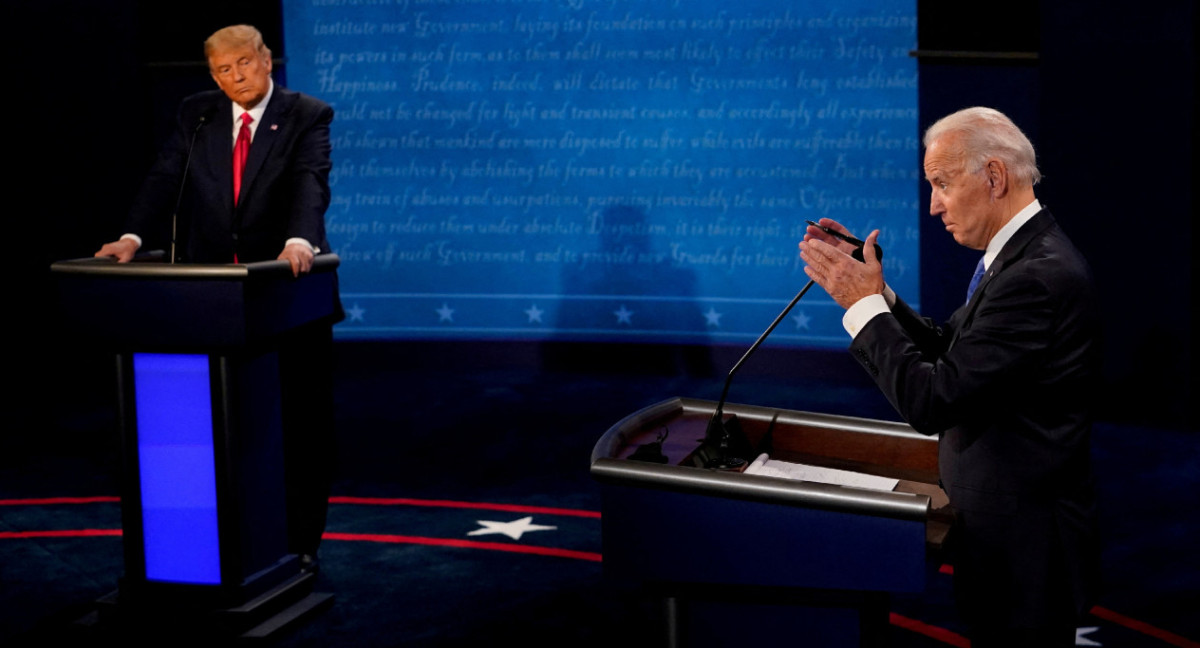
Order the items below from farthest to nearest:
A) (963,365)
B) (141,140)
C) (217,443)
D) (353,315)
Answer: (353,315) → (141,140) → (217,443) → (963,365)

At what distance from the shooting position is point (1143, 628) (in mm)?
3283

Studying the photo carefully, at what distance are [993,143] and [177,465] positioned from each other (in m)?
2.13

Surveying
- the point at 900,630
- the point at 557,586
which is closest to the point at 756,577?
the point at 900,630

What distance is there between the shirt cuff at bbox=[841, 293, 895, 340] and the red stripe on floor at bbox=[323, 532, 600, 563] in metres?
2.12

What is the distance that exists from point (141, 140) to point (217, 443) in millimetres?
4076

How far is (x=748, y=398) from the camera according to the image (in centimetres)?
613

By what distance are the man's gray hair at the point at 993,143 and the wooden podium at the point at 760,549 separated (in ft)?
1.67

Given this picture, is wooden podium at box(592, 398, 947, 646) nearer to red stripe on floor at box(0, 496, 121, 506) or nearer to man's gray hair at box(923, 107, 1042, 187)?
man's gray hair at box(923, 107, 1042, 187)

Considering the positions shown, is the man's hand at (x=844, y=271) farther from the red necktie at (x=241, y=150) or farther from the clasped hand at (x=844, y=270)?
the red necktie at (x=241, y=150)

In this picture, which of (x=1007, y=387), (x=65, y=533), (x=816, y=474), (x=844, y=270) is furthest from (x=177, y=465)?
(x=1007, y=387)

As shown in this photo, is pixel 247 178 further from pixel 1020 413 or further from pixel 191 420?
pixel 1020 413

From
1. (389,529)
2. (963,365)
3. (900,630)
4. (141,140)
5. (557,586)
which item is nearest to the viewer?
(963,365)

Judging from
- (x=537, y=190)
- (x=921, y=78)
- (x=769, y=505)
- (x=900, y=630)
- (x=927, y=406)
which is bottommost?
(x=900, y=630)

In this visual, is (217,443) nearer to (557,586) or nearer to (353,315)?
(557,586)
